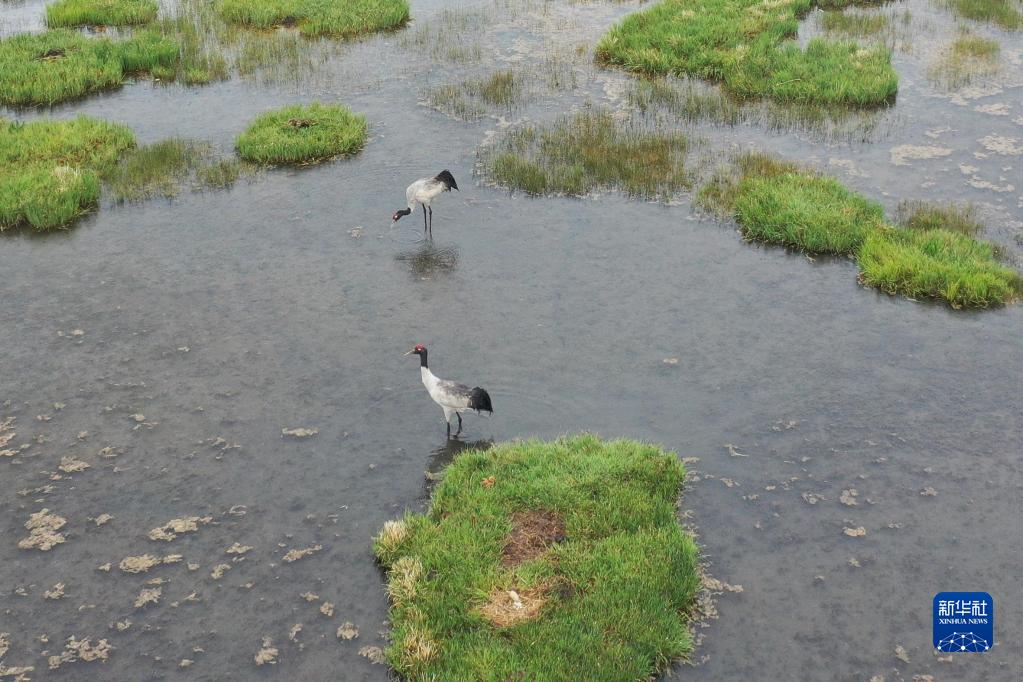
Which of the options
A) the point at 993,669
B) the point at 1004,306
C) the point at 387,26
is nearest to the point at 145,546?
the point at 993,669

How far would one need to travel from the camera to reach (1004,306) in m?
17.3

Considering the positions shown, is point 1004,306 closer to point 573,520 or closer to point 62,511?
point 573,520

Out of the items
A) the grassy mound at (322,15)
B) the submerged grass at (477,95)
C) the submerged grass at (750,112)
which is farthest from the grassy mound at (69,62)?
the submerged grass at (750,112)

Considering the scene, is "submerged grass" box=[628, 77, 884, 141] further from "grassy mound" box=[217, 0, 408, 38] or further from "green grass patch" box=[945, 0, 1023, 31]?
"green grass patch" box=[945, 0, 1023, 31]

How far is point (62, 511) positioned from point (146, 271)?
6.68 metres

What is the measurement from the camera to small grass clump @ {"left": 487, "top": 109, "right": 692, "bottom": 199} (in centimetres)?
2177

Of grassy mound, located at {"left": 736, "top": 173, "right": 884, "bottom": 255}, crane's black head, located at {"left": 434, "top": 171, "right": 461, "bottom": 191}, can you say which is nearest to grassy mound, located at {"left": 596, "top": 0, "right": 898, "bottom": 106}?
grassy mound, located at {"left": 736, "top": 173, "right": 884, "bottom": 255}

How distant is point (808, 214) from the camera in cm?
1967

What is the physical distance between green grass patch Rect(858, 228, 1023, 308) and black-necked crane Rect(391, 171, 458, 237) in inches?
323

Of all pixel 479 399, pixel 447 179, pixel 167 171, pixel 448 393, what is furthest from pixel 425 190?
pixel 479 399

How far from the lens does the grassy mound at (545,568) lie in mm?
10484

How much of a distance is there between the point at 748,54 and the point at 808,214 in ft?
32.6

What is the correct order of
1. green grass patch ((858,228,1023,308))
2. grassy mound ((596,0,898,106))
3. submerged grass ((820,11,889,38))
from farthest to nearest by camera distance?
submerged grass ((820,11,889,38)) < grassy mound ((596,0,898,106)) < green grass patch ((858,228,1023,308))

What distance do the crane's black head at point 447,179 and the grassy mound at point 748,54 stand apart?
1013cm
